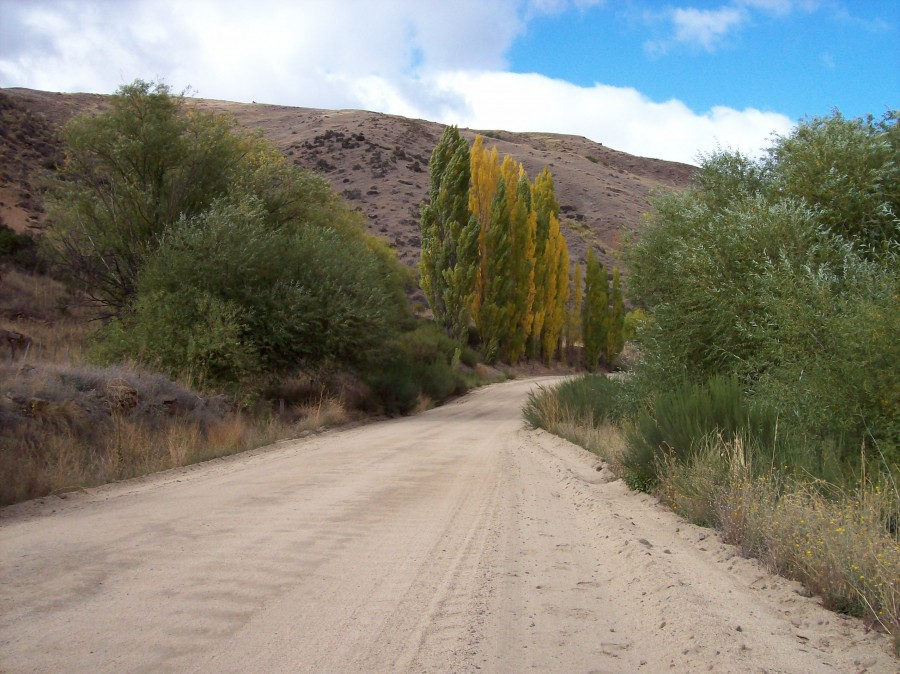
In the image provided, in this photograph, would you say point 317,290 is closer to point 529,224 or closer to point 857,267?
point 857,267

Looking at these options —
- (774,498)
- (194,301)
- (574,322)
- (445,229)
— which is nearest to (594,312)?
(574,322)

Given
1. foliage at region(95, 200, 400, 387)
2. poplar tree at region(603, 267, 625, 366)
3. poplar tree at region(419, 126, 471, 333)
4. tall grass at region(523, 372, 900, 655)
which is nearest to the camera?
tall grass at region(523, 372, 900, 655)

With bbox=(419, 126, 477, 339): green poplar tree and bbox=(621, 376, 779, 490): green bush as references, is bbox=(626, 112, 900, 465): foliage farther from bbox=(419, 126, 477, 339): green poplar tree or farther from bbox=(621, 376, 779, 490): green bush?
bbox=(419, 126, 477, 339): green poplar tree

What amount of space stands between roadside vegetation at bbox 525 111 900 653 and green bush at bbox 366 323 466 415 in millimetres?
13722

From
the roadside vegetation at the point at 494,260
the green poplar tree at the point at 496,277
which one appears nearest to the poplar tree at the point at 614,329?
the roadside vegetation at the point at 494,260

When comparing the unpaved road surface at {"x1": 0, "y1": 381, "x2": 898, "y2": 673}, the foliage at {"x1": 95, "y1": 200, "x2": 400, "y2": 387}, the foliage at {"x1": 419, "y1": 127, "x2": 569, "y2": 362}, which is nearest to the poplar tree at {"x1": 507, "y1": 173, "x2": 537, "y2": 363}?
the foliage at {"x1": 419, "y1": 127, "x2": 569, "y2": 362}

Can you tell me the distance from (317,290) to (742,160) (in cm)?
1343

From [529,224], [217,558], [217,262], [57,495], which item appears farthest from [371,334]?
[529,224]

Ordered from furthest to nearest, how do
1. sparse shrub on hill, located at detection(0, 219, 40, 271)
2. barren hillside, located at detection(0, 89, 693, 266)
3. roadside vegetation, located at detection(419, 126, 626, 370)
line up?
barren hillside, located at detection(0, 89, 693, 266) → roadside vegetation, located at detection(419, 126, 626, 370) → sparse shrub on hill, located at detection(0, 219, 40, 271)

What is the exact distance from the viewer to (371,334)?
24.5 metres

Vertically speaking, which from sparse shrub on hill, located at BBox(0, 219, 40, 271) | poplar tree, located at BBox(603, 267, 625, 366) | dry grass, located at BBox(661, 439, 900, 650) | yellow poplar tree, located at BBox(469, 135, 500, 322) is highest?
yellow poplar tree, located at BBox(469, 135, 500, 322)

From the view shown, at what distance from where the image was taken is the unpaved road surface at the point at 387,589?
4.36 metres

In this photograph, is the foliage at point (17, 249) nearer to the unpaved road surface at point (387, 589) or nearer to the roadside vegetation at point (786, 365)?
the unpaved road surface at point (387, 589)

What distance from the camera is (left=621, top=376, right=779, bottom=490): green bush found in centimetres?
933
